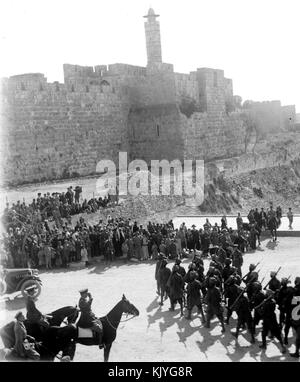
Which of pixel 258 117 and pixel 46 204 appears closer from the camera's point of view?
pixel 46 204

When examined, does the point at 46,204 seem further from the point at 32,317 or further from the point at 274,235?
the point at 32,317

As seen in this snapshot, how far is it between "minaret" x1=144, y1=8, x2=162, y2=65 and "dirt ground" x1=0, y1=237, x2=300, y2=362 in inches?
872

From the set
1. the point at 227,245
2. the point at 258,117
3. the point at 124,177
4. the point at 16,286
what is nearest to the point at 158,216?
the point at 124,177

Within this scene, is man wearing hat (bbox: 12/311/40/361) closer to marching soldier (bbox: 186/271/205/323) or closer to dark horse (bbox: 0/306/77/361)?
dark horse (bbox: 0/306/77/361)

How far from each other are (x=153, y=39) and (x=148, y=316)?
27.8 m

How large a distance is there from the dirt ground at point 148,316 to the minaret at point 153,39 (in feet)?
72.7

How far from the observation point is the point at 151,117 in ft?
114

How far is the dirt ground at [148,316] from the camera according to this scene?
911 cm

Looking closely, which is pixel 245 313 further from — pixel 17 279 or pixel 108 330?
pixel 17 279

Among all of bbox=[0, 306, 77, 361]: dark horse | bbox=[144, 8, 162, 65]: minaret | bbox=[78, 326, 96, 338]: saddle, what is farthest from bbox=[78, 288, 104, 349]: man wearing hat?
bbox=[144, 8, 162, 65]: minaret

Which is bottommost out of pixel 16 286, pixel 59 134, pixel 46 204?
pixel 16 286

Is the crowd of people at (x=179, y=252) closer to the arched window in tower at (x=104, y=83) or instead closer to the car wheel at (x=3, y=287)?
the car wheel at (x=3, y=287)
